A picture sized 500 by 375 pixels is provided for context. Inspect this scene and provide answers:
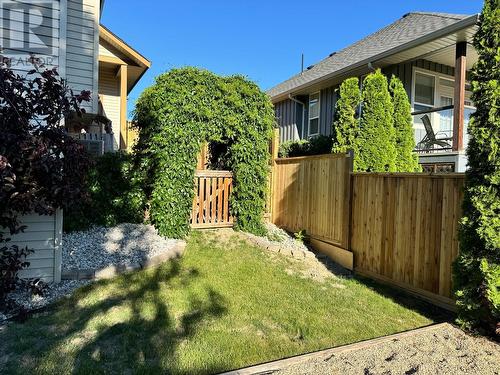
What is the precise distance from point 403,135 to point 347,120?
1.41m

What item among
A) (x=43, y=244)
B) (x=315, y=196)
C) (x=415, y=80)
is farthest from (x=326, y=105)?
(x=43, y=244)

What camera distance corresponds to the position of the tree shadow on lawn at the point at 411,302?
14.6 feet

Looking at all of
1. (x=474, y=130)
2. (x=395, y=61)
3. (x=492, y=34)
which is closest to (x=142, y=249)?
(x=474, y=130)

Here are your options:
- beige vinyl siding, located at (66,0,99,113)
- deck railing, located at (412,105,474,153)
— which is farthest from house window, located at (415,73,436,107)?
beige vinyl siding, located at (66,0,99,113)

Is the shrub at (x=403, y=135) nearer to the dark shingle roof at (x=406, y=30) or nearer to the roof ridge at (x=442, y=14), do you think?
the dark shingle roof at (x=406, y=30)

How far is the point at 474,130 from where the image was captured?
396cm

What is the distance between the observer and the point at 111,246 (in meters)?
6.14

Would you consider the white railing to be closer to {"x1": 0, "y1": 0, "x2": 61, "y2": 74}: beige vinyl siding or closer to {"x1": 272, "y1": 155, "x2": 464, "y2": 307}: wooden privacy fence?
{"x1": 0, "y1": 0, "x2": 61, "y2": 74}: beige vinyl siding

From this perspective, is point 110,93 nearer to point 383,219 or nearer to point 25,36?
point 25,36

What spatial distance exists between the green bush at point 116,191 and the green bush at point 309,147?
19.4ft

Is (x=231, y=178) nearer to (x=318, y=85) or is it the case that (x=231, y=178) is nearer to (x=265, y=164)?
(x=265, y=164)

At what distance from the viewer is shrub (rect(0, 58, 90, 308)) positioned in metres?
3.86

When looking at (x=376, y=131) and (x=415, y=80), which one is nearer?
(x=376, y=131)

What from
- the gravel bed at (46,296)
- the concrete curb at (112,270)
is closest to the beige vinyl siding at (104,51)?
the concrete curb at (112,270)
